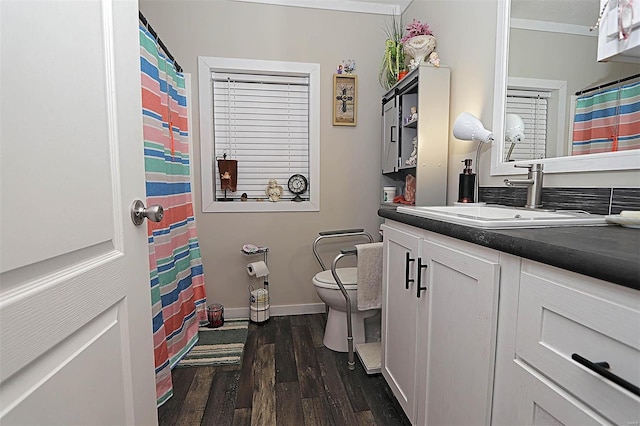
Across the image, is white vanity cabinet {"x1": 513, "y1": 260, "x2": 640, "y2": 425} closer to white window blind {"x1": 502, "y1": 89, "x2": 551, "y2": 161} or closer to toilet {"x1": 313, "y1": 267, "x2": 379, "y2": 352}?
white window blind {"x1": 502, "y1": 89, "x2": 551, "y2": 161}

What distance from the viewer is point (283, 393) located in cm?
162

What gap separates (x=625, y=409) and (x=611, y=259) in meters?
0.24

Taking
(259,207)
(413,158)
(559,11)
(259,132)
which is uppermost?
(559,11)

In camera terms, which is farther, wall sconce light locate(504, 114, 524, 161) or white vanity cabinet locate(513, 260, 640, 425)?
wall sconce light locate(504, 114, 524, 161)

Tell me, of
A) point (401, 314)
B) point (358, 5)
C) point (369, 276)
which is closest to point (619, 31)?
point (401, 314)

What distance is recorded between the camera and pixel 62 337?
535mm

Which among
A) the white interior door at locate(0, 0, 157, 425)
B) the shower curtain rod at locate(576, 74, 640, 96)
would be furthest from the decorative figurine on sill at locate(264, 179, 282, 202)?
the shower curtain rod at locate(576, 74, 640, 96)

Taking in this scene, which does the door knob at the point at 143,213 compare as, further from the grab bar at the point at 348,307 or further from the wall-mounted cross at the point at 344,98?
the wall-mounted cross at the point at 344,98

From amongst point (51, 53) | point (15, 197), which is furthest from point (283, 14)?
point (15, 197)

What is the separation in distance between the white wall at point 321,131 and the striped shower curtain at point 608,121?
1595 millimetres

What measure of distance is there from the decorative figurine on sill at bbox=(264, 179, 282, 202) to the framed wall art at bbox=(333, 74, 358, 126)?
0.67 meters

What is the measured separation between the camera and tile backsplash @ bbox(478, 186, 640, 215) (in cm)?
96

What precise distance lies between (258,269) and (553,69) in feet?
6.60

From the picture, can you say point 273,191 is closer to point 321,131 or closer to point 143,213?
point 321,131
